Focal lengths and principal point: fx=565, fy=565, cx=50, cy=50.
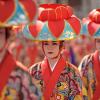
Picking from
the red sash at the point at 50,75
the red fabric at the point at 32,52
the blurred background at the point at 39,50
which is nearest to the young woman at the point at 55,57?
the red sash at the point at 50,75

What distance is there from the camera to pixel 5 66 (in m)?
3.84

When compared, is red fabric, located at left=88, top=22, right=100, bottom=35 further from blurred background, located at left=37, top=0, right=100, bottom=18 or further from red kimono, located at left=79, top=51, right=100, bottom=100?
blurred background, located at left=37, top=0, right=100, bottom=18

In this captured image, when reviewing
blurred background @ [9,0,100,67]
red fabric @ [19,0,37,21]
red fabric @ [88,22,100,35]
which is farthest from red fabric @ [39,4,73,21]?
blurred background @ [9,0,100,67]

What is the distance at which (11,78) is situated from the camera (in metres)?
3.87

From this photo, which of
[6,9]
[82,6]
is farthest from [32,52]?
[6,9]

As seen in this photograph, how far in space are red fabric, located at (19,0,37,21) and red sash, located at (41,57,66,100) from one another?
1.42m

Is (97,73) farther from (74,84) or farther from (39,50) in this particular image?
(39,50)

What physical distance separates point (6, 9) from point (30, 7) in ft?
0.59

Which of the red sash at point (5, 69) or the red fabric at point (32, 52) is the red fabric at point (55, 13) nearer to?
the red sash at point (5, 69)

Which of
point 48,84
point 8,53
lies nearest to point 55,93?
point 48,84

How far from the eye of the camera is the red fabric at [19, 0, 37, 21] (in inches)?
151

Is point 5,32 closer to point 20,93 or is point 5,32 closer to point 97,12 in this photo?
point 20,93

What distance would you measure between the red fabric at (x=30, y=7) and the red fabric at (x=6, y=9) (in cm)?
9

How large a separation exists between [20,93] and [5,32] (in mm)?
434
